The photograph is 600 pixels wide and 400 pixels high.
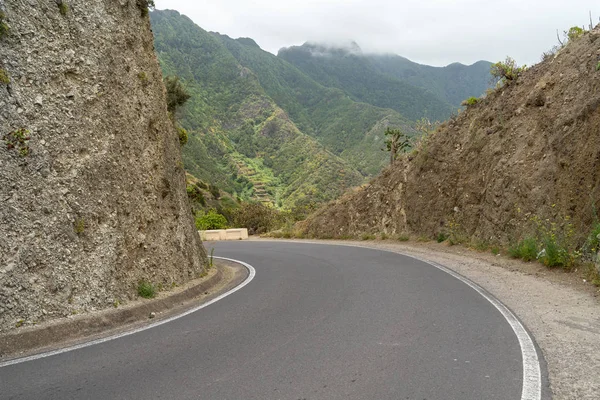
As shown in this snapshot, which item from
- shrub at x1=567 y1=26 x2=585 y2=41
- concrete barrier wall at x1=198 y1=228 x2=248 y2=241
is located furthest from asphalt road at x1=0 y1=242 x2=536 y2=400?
concrete barrier wall at x1=198 y1=228 x2=248 y2=241

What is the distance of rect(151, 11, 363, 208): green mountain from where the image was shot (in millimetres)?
73000

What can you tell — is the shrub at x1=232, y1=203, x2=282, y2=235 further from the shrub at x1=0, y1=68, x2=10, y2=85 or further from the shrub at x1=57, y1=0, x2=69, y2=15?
the shrub at x1=0, y1=68, x2=10, y2=85

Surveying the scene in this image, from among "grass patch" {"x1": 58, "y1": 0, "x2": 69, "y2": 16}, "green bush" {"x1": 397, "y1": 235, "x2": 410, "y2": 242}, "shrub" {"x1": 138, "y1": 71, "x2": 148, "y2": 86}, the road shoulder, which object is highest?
"grass patch" {"x1": 58, "y1": 0, "x2": 69, "y2": 16}

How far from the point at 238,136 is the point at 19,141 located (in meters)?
90.9

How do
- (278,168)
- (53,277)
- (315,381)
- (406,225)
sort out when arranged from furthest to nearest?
(278,168)
(406,225)
(53,277)
(315,381)

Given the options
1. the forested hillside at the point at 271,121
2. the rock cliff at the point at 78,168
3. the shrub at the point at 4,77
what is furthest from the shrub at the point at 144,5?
the forested hillside at the point at 271,121

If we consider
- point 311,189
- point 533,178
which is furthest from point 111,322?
point 311,189

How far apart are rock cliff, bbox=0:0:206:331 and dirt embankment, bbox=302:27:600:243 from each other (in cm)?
984

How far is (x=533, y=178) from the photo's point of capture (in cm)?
1459

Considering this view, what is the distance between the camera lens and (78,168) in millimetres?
7645

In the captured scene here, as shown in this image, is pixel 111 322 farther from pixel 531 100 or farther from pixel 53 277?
pixel 531 100

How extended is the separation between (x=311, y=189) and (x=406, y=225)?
44843 mm

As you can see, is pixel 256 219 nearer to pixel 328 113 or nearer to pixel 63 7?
pixel 63 7

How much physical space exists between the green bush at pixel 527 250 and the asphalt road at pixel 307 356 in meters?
4.64
